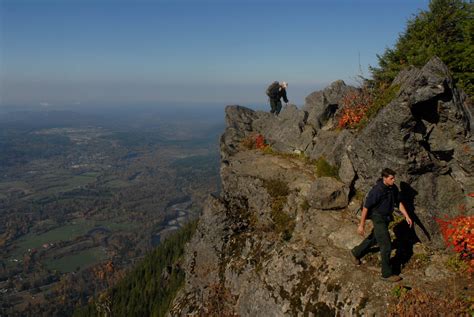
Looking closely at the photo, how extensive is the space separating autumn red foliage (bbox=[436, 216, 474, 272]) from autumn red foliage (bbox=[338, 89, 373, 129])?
6935 millimetres

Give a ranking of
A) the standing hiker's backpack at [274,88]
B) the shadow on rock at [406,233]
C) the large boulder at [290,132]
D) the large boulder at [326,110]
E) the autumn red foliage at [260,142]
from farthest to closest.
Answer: the standing hiker's backpack at [274,88] < the autumn red foliage at [260,142] < the large boulder at [326,110] < the large boulder at [290,132] < the shadow on rock at [406,233]

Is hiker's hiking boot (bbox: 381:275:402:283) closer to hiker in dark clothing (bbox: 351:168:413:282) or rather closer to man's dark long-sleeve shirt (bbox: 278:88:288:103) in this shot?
hiker in dark clothing (bbox: 351:168:413:282)

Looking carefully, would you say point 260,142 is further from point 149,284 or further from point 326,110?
point 149,284

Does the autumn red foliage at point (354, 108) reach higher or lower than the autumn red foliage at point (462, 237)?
higher

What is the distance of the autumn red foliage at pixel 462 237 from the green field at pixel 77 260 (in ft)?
484

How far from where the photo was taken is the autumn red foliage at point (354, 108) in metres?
16.1

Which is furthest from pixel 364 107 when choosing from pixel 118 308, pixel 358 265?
pixel 118 308

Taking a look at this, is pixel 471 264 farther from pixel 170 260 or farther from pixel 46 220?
pixel 46 220

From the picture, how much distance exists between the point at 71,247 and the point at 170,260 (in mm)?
101833

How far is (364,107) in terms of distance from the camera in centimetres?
1616

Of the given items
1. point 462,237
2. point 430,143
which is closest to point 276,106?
point 430,143

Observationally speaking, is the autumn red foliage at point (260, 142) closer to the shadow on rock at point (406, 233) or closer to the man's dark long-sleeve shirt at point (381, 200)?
the shadow on rock at point (406, 233)

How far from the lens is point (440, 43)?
16.9 m

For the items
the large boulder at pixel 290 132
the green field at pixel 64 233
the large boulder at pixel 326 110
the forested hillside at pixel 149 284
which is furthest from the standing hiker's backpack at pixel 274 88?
the green field at pixel 64 233
